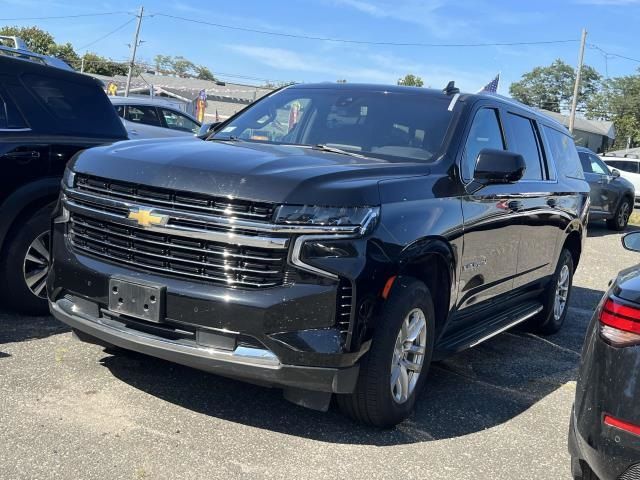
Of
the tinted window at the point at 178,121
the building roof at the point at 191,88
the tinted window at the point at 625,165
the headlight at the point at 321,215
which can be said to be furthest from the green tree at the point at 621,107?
the headlight at the point at 321,215

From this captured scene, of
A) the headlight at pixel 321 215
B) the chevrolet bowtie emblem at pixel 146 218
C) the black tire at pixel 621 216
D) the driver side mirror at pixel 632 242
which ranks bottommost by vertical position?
the black tire at pixel 621 216

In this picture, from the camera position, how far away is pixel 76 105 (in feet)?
18.7

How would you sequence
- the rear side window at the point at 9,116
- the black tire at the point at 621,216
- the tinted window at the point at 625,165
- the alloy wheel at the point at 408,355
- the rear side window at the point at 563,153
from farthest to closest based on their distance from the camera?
the tinted window at the point at 625,165 → the black tire at the point at 621,216 → the rear side window at the point at 563,153 → the rear side window at the point at 9,116 → the alloy wheel at the point at 408,355

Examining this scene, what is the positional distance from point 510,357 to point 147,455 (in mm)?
3365

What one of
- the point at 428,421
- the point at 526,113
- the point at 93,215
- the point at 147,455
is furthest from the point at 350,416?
the point at 526,113

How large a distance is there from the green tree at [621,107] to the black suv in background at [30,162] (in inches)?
3290

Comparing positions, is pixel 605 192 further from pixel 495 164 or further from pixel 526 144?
pixel 495 164

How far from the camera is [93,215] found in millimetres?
3869

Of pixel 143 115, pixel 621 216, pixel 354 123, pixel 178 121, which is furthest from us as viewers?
pixel 621 216

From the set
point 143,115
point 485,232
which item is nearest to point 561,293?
point 485,232

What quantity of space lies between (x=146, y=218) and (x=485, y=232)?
2232 millimetres

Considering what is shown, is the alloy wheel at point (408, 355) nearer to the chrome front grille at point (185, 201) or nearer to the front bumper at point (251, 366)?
the front bumper at point (251, 366)

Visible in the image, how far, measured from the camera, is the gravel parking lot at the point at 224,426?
3361mm

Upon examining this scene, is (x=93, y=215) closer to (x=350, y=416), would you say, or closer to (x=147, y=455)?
(x=147, y=455)
